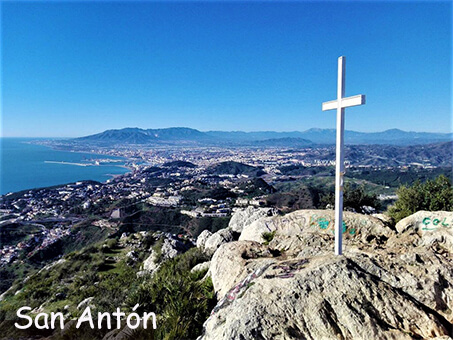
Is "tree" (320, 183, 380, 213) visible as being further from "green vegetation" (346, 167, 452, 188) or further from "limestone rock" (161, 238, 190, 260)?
"green vegetation" (346, 167, 452, 188)

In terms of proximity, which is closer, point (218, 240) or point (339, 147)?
point (339, 147)

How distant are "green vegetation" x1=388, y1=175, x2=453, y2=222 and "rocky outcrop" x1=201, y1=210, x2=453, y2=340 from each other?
22.2 feet

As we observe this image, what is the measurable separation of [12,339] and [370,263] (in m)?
7.90

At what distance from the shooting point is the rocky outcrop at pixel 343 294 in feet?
13.4

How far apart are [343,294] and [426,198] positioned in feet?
36.1

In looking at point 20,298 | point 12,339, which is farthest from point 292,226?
point 20,298

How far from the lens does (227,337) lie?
3805 millimetres

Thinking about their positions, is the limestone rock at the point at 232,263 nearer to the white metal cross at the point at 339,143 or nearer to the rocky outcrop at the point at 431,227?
the white metal cross at the point at 339,143

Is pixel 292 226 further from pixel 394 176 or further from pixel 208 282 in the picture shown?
pixel 394 176

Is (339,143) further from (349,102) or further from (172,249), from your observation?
(172,249)

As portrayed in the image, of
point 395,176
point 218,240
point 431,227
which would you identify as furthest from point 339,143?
point 395,176

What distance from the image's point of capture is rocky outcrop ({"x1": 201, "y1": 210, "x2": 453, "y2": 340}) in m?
4.07

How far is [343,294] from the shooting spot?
4.54 meters

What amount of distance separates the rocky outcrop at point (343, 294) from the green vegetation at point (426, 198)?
676 cm
